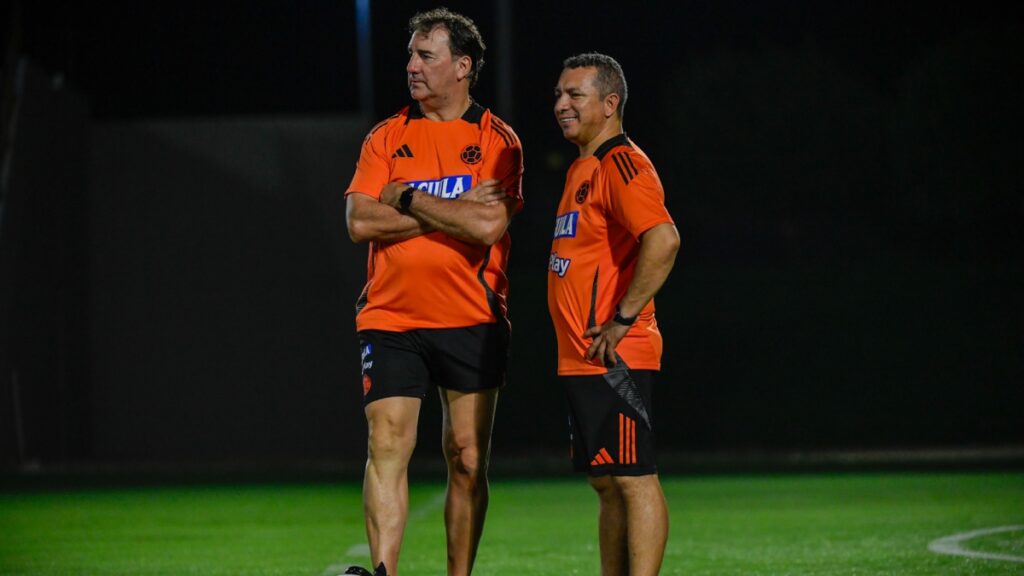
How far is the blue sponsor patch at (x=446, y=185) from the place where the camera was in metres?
6.29

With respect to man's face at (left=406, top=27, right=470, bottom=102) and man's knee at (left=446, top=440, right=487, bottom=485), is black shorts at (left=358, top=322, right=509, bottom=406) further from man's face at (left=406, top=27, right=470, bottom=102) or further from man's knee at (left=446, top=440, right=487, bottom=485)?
man's face at (left=406, top=27, right=470, bottom=102)

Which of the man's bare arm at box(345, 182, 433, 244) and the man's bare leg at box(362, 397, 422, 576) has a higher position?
the man's bare arm at box(345, 182, 433, 244)

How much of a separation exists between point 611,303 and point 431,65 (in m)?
1.26

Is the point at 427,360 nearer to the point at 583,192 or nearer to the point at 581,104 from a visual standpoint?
the point at 583,192

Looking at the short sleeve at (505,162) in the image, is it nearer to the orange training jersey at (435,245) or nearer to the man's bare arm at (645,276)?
the orange training jersey at (435,245)

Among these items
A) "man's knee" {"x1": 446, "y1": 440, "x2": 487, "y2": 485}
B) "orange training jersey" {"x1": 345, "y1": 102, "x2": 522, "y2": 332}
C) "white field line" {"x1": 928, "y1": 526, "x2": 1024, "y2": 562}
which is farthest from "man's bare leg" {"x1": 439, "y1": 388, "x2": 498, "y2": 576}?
"white field line" {"x1": 928, "y1": 526, "x2": 1024, "y2": 562}

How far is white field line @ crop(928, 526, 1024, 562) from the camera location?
24.4 feet

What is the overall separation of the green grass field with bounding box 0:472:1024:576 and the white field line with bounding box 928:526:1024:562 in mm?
70

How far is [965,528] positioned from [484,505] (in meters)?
3.61

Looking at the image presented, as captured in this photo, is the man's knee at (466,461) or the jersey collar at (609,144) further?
the man's knee at (466,461)

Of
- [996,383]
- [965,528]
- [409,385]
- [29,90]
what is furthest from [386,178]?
[996,383]

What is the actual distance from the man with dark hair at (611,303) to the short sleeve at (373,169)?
77 centimetres

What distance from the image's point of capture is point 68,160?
53.1 ft

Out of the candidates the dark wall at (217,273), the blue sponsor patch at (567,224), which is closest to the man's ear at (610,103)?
the blue sponsor patch at (567,224)
